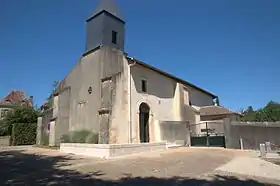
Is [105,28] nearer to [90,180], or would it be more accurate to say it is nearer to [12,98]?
[90,180]

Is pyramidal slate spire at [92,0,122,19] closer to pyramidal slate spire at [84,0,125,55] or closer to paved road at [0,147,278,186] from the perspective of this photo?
pyramidal slate spire at [84,0,125,55]

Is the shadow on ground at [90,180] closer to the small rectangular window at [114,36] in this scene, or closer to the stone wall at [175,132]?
the stone wall at [175,132]

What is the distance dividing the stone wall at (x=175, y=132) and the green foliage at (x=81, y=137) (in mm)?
5745

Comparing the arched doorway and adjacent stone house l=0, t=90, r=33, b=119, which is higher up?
adjacent stone house l=0, t=90, r=33, b=119

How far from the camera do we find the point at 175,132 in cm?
1977

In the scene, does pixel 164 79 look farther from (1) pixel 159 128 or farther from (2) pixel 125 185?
(2) pixel 125 185

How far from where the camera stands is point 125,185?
6.86 metres

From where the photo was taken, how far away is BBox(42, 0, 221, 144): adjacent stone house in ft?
57.0

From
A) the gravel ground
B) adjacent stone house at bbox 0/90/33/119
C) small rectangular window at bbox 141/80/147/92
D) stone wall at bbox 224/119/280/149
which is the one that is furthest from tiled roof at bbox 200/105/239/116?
adjacent stone house at bbox 0/90/33/119

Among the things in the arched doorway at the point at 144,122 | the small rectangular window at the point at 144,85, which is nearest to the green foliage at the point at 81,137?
the arched doorway at the point at 144,122

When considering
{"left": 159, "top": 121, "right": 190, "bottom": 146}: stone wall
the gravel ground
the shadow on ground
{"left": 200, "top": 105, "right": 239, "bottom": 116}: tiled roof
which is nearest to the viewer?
the shadow on ground

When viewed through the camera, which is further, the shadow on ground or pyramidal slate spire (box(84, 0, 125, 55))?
pyramidal slate spire (box(84, 0, 125, 55))

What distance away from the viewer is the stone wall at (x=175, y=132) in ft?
63.8

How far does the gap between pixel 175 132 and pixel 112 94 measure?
6.46 metres
